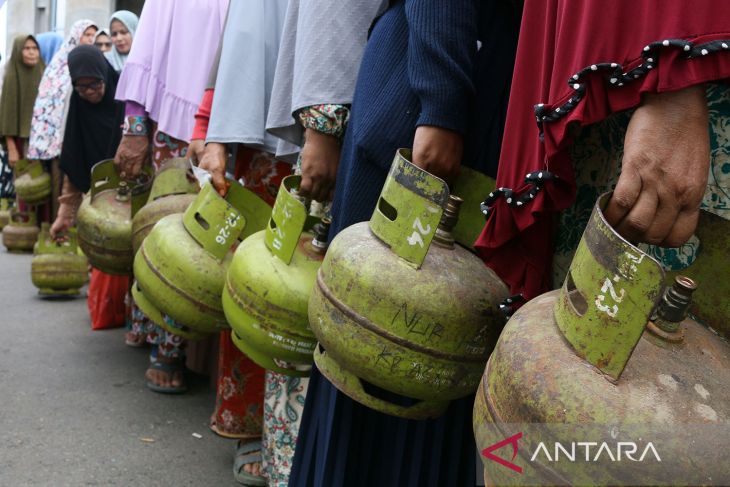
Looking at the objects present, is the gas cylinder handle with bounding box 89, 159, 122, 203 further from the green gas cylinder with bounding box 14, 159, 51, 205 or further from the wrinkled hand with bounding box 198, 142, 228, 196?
the green gas cylinder with bounding box 14, 159, 51, 205

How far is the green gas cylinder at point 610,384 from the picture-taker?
84cm

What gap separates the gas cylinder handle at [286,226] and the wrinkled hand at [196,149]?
1.01 metres

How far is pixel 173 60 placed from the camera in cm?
335

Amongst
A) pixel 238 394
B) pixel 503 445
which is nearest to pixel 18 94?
pixel 238 394

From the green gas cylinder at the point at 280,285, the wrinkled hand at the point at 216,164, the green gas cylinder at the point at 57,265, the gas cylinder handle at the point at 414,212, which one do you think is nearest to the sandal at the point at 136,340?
the green gas cylinder at the point at 57,265

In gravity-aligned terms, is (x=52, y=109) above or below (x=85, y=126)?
below

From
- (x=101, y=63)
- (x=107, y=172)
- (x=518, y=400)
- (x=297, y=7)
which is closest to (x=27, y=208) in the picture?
(x=101, y=63)

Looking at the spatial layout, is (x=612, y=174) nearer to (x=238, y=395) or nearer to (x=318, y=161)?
(x=318, y=161)

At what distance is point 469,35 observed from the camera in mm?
1535

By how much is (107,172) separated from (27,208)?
4528 mm

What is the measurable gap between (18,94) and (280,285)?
7.19 metres

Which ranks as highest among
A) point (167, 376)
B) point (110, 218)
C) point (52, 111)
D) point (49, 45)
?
point (110, 218)

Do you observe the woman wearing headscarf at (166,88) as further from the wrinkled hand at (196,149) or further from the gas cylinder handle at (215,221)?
the gas cylinder handle at (215,221)

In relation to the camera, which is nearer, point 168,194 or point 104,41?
point 168,194
